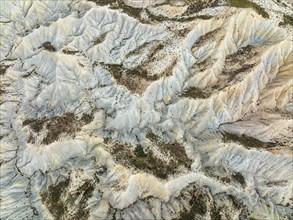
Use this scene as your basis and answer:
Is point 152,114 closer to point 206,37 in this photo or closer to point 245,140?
point 245,140

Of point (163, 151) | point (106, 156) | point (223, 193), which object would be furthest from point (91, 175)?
point (223, 193)

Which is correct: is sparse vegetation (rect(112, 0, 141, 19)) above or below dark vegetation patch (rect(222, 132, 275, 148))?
above

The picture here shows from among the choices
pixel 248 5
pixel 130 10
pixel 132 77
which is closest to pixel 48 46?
pixel 130 10

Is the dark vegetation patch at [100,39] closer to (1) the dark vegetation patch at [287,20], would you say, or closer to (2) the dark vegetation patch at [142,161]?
(2) the dark vegetation patch at [142,161]

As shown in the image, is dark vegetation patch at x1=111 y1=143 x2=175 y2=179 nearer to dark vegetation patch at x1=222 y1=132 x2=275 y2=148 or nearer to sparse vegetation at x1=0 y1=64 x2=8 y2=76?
dark vegetation patch at x1=222 y1=132 x2=275 y2=148

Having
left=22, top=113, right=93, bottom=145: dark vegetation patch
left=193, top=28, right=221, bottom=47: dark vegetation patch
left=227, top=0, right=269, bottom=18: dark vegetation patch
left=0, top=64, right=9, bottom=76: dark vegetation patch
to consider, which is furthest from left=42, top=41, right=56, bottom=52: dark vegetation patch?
left=227, top=0, right=269, bottom=18: dark vegetation patch

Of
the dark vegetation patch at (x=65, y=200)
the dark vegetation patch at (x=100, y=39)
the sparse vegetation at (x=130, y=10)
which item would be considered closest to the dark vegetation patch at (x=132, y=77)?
the dark vegetation patch at (x=100, y=39)
